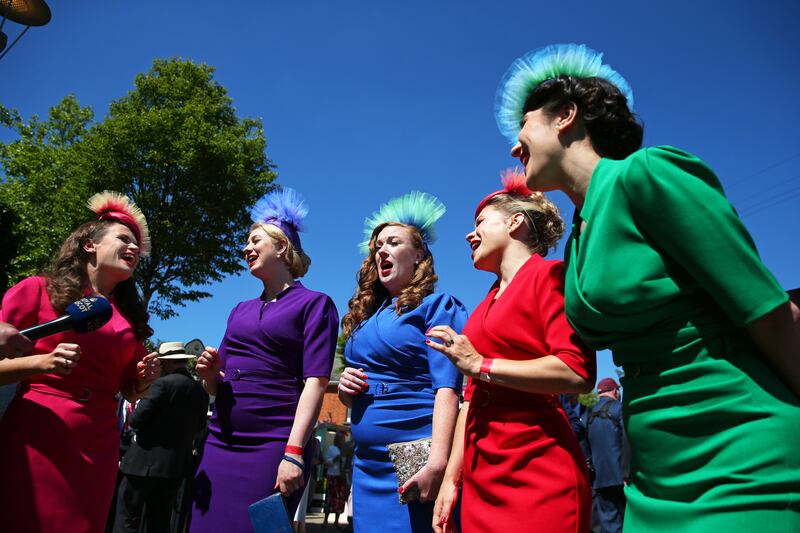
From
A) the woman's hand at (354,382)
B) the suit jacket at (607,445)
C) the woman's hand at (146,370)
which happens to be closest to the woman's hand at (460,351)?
the woman's hand at (354,382)

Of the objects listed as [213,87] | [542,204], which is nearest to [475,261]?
[542,204]

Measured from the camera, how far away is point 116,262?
338cm

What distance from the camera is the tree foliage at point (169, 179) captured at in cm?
1912

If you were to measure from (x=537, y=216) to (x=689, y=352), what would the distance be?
1.42m

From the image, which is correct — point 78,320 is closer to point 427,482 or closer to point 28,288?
point 28,288

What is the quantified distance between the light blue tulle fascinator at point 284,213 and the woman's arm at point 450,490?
192 cm

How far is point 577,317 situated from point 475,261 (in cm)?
110

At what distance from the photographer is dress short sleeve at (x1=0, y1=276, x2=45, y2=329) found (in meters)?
2.84

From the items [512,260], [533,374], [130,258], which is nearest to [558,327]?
[533,374]

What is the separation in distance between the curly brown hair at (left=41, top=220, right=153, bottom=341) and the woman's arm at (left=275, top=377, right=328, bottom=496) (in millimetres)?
1170

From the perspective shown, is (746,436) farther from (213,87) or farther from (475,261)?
(213,87)

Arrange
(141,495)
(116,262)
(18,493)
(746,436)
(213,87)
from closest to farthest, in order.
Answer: (746,436)
(18,493)
(116,262)
(141,495)
(213,87)

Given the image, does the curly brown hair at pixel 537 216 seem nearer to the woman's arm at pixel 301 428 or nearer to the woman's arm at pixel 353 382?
the woman's arm at pixel 353 382

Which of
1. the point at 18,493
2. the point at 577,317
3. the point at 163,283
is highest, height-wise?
the point at 163,283
